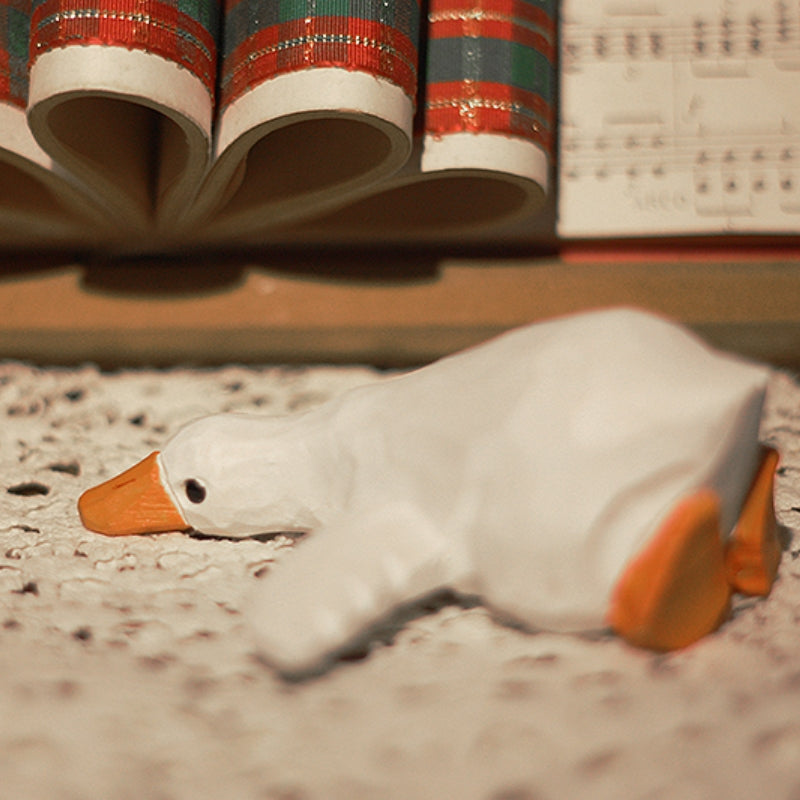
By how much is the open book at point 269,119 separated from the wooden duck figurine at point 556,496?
0.26 metres

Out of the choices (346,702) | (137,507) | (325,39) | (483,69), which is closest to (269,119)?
(325,39)

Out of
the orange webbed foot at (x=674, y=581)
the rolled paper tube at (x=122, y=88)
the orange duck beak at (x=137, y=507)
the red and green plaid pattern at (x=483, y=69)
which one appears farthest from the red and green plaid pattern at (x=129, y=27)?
the orange webbed foot at (x=674, y=581)

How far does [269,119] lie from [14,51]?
0.24 metres

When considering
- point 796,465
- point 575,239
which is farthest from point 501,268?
point 796,465

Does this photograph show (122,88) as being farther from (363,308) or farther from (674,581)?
(674,581)

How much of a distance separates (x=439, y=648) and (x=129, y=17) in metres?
0.47

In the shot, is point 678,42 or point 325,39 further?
point 678,42

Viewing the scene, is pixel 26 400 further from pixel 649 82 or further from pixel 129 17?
pixel 649 82

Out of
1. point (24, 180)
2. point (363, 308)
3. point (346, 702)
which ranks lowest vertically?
point (346, 702)

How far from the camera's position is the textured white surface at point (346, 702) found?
0.29 metres

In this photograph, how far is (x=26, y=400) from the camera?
623 millimetres

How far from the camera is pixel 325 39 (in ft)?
1.68

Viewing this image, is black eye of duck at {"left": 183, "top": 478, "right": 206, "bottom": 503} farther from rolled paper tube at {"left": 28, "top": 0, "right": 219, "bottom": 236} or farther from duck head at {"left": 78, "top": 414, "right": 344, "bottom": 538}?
rolled paper tube at {"left": 28, "top": 0, "right": 219, "bottom": 236}

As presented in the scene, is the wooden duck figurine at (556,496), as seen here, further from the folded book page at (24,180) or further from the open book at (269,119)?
the folded book page at (24,180)
